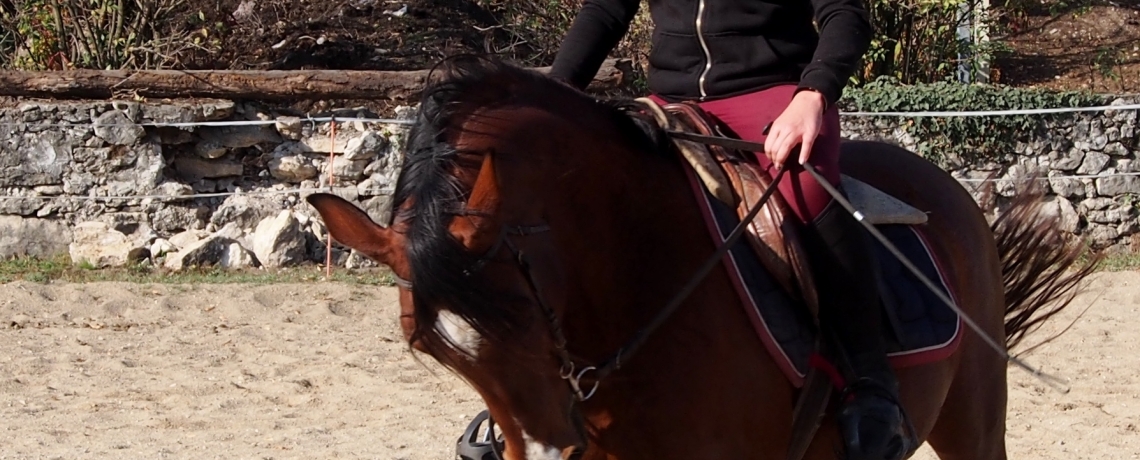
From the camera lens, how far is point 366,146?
9.67 m

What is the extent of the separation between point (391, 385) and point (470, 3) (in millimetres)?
7966

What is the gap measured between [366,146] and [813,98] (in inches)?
296

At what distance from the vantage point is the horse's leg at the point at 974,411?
3.34 meters

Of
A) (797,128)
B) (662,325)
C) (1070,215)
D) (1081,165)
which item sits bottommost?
(1070,215)

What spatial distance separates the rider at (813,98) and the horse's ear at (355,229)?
2.90 feet

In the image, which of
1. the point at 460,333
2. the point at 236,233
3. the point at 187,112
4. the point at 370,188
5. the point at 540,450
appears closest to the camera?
the point at 460,333

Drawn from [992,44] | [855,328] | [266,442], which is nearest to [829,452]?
[855,328]

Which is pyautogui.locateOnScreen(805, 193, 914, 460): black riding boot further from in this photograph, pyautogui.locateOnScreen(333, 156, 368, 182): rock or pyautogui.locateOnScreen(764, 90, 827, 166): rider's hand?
pyautogui.locateOnScreen(333, 156, 368, 182): rock

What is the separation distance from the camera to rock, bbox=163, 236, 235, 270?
9.05 m

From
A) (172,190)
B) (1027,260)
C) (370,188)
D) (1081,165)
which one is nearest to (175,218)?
(172,190)

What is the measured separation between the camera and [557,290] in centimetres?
209

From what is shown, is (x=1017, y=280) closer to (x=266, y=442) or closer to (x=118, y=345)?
(x=266, y=442)

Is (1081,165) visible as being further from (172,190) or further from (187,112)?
(172,190)

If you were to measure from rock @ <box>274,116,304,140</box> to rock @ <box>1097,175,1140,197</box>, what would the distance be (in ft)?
21.9
